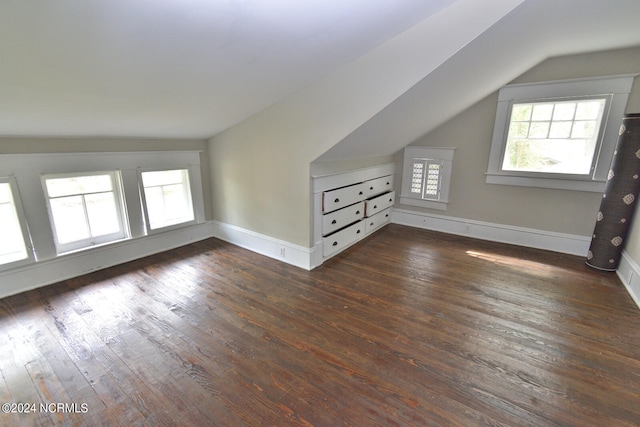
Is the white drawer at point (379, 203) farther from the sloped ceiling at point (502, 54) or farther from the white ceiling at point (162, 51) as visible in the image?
the white ceiling at point (162, 51)

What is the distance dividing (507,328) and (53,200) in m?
4.56

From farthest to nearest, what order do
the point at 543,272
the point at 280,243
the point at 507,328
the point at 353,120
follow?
the point at 280,243 < the point at 543,272 < the point at 353,120 < the point at 507,328

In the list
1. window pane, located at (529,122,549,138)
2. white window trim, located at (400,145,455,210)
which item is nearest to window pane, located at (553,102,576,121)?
window pane, located at (529,122,549,138)

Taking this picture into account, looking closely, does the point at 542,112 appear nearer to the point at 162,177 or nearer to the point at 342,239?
the point at 342,239

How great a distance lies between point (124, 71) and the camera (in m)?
1.82

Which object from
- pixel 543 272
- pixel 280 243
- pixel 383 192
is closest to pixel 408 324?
pixel 280 243

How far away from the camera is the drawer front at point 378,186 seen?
4.19 m

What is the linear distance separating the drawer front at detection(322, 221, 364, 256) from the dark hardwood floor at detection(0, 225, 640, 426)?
319mm

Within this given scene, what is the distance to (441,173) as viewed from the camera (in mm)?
4512

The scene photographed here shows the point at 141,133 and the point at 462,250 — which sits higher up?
the point at 141,133

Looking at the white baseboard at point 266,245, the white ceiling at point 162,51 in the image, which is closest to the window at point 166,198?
the white baseboard at point 266,245

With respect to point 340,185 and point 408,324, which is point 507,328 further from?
point 340,185

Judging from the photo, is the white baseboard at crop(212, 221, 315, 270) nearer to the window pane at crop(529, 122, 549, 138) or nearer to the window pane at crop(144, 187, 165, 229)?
the window pane at crop(144, 187, 165, 229)

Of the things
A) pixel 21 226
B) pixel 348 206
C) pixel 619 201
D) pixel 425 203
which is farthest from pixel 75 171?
pixel 619 201
